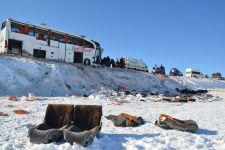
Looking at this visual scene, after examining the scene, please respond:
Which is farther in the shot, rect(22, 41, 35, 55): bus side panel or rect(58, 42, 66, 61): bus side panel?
rect(58, 42, 66, 61): bus side panel

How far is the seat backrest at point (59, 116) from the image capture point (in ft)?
30.9

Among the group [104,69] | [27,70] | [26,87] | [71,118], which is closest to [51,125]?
[71,118]

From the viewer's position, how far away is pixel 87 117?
30.9ft

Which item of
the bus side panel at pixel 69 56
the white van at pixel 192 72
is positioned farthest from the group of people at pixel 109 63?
the white van at pixel 192 72

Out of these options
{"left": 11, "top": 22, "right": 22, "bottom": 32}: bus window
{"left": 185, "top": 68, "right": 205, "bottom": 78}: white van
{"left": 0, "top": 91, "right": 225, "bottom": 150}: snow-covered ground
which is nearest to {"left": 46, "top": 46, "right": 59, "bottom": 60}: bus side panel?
{"left": 11, "top": 22, "right": 22, "bottom": 32}: bus window

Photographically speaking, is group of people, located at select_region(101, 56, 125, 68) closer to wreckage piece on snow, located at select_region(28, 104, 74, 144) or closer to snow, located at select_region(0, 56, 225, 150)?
snow, located at select_region(0, 56, 225, 150)

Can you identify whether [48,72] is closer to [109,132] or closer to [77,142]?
[109,132]

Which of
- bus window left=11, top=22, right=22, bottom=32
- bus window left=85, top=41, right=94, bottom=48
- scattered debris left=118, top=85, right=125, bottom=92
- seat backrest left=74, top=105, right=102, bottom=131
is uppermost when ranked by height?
bus window left=11, top=22, right=22, bottom=32

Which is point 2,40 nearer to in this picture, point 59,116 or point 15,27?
point 15,27

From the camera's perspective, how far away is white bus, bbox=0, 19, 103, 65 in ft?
88.8

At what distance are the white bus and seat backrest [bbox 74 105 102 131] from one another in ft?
61.9

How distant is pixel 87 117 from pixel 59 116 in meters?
0.77

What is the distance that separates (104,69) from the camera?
32.1 metres

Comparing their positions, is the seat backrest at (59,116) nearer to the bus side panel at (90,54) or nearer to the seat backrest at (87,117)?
the seat backrest at (87,117)
